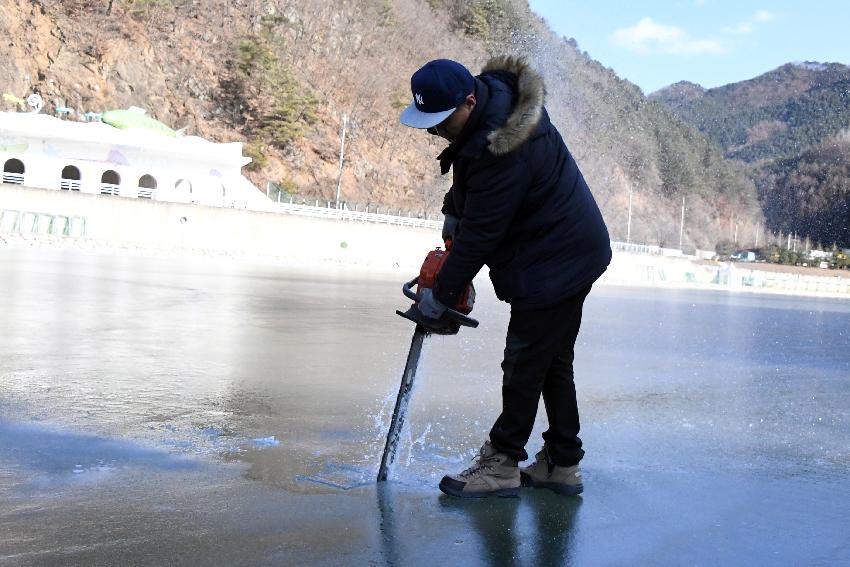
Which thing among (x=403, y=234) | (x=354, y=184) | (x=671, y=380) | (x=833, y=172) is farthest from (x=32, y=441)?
(x=833, y=172)

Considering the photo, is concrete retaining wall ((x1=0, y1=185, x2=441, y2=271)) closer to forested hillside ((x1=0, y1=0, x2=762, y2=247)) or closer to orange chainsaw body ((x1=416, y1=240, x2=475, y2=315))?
forested hillside ((x1=0, y1=0, x2=762, y2=247))

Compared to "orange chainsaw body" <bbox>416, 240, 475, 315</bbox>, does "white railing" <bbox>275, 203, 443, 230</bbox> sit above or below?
above

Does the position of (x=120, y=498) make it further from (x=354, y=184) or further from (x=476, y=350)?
(x=354, y=184)

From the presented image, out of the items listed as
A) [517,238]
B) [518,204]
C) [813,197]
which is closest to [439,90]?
[518,204]

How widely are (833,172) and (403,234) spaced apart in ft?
537

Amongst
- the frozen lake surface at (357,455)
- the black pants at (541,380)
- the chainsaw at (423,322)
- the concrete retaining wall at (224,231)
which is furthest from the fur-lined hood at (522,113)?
the concrete retaining wall at (224,231)

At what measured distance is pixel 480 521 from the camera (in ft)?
8.57

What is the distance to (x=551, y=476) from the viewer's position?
10.0ft

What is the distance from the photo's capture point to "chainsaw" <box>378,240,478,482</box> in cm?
285

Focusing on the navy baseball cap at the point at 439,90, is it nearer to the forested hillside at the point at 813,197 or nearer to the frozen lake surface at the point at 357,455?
the frozen lake surface at the point at 357,455

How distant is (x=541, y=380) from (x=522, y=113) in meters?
0.90

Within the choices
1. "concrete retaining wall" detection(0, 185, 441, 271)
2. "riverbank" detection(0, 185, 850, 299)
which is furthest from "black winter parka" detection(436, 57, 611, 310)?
"concrete retaining wall" detection(0, 185, 441, 271)

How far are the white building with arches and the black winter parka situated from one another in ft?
112

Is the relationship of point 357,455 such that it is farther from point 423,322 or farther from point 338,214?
point 338,214
